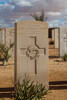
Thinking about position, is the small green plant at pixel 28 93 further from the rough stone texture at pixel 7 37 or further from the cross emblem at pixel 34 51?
the rough stone texture at pixel 7 37

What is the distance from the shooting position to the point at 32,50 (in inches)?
202

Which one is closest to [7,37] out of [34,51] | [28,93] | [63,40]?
[63,40]

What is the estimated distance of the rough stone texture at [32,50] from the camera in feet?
16.5

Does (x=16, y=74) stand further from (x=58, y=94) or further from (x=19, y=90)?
(x=58, y=94)

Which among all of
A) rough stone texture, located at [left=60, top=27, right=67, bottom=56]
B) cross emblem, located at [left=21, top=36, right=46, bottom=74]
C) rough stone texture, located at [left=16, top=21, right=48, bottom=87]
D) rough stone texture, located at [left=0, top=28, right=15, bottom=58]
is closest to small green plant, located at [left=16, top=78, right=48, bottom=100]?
rough stone texture, located at [left=16, top=21, right=48, bottom=87]

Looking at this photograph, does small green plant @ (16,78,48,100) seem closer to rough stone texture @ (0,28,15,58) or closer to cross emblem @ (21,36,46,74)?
cross emblem @ (21,36,46,74)

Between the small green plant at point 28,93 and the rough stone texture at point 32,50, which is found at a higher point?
the rough stone texture at point 32,50

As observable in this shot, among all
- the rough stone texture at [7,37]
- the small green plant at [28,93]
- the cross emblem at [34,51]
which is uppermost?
the rough stone texture at [7,37]

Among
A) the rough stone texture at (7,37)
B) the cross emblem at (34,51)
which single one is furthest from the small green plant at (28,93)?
the rough stone texture at (7,37)

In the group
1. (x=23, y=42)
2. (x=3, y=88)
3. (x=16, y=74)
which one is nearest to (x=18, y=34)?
(x=23, y=42)

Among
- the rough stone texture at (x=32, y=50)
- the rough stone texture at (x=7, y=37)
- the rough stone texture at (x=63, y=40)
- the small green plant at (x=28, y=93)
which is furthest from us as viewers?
the rough stone texture at (x=63, y=40)

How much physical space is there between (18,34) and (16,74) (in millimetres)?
1045

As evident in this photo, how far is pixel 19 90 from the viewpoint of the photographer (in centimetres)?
440

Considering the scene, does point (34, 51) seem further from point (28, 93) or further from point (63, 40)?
point (63, 40)
